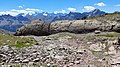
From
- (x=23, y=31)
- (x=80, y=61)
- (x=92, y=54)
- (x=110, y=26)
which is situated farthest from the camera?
(x=23, y=31)

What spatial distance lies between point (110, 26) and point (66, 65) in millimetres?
46580

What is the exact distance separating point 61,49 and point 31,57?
7899mm

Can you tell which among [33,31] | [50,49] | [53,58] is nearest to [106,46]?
[50,49]

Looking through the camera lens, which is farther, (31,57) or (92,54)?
(92,54)

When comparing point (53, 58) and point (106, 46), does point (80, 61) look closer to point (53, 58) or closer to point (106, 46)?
point (53, 58)

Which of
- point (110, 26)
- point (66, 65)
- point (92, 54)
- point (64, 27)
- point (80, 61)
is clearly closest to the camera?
point (66, 65)

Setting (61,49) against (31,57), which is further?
(61,49)

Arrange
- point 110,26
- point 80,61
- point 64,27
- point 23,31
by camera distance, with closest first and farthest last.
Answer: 1. point 80,61
2. point 110,26
3. point 64,27
4. point 23,31

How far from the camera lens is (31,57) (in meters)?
32.4

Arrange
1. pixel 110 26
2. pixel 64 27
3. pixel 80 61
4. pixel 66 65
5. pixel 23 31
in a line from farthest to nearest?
pixel 23 31
pixel 64 27
pixel 110 26
pixel 80 61
pixel 66 65

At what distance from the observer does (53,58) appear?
1296 inches

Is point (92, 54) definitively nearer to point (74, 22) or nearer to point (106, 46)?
point (106, 46)

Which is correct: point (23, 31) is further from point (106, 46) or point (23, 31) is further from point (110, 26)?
point (106, 46)

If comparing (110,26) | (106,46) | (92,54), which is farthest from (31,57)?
(110,26)
